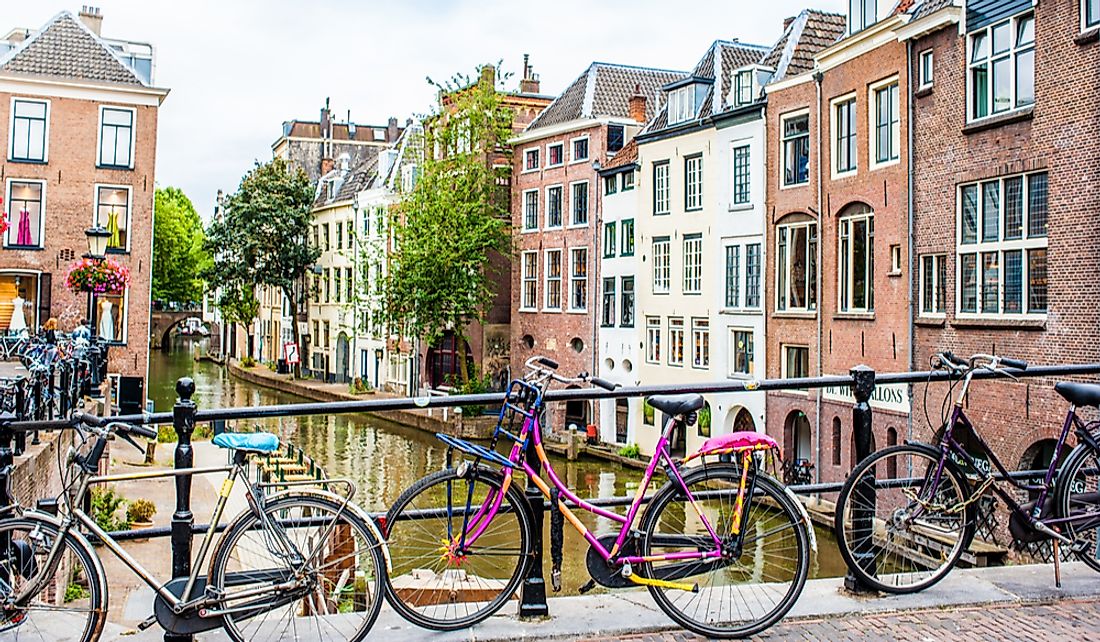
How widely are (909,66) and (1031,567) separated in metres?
20.2

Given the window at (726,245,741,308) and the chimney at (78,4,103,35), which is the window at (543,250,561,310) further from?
the chimney at (78,4,103,35)

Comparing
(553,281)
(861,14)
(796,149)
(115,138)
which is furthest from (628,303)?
(115,138)

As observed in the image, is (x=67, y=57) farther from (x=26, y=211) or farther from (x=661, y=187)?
(x=661, y=187)

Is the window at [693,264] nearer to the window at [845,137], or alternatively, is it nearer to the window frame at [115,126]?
the window at [845,137]

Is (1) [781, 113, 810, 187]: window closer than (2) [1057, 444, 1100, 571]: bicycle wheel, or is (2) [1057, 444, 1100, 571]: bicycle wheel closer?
(2) [1057, 444, 1100, 571]: bicycle wheel

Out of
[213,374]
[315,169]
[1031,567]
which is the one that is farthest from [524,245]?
[315,169]

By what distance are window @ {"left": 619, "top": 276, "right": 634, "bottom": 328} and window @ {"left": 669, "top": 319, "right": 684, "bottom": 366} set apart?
8.44 ft

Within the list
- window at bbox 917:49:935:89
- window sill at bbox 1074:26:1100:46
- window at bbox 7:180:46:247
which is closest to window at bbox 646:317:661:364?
window at bbox 917:49:935:89

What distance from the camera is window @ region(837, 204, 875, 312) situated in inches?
1005

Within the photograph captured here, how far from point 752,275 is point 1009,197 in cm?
1043

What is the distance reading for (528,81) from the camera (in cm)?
5091

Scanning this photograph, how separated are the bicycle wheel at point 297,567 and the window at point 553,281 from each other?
37998mm

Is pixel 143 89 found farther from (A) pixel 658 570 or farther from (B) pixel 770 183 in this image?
(A) pixel 658 570

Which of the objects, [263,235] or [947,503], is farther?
[263,235]
